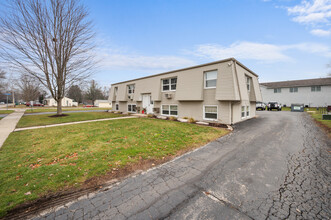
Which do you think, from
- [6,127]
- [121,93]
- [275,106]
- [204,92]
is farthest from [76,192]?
[275,106]

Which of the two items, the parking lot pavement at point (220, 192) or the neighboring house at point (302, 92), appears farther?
the neighboring house at point (302, 92)

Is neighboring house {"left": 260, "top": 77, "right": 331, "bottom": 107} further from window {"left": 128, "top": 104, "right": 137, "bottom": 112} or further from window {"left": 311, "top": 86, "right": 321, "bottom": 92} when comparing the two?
window {"left": 128, "top": 104, "right": 137, "bottom": 112}

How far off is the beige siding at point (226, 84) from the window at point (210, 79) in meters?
0.52

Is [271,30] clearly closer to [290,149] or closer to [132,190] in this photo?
[290,149]

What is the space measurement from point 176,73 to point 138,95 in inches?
256

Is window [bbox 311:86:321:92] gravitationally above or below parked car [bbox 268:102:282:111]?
above

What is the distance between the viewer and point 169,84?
13.3 m

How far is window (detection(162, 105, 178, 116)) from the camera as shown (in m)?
13.0

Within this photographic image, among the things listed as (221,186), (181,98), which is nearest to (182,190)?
(221,186)

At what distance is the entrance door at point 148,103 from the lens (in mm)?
15406

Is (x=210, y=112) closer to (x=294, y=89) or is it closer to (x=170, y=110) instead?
(x=170, y=110)

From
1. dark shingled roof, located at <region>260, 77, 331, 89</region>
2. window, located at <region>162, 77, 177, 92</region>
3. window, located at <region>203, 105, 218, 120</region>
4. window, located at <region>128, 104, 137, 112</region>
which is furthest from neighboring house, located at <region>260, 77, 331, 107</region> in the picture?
window, located at <region>128, 104, 137, 112</region>

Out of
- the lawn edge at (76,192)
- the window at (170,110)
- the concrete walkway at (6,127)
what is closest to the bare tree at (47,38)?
the concrete walkway at (6,127)

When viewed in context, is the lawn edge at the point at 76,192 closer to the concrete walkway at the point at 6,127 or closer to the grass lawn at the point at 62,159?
the grass lawn at the point at 62,159
